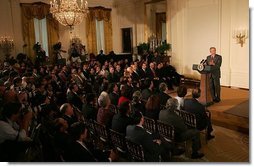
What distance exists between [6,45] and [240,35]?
9.93 meters

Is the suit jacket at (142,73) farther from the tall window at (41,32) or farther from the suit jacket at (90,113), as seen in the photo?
the tall window at (41,32)

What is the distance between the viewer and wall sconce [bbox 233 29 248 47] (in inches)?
348

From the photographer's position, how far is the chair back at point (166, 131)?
4215 millimetres

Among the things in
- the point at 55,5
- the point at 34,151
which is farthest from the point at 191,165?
the point at 55,5

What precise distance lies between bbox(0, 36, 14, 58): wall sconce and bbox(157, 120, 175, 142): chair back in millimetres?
10063

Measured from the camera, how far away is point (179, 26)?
11508 mm

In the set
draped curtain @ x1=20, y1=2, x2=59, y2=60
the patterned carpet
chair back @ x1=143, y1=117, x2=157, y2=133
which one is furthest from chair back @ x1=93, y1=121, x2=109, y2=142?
draped curtain @ x1=20, y1=2, x2=59, y2=60

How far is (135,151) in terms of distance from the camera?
11.8 ft

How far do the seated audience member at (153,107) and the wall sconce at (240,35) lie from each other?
556cm

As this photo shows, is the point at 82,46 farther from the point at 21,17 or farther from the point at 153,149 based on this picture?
the point at 153,149

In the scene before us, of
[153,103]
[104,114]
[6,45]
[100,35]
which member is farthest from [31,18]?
[153,103]

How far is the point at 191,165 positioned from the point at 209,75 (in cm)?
431

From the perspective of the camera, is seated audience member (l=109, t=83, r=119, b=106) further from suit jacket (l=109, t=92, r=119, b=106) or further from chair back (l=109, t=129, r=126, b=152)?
chair back (l=109, t=129, r=126, b=152)

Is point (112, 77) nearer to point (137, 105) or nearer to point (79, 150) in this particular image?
point (137, 105)
